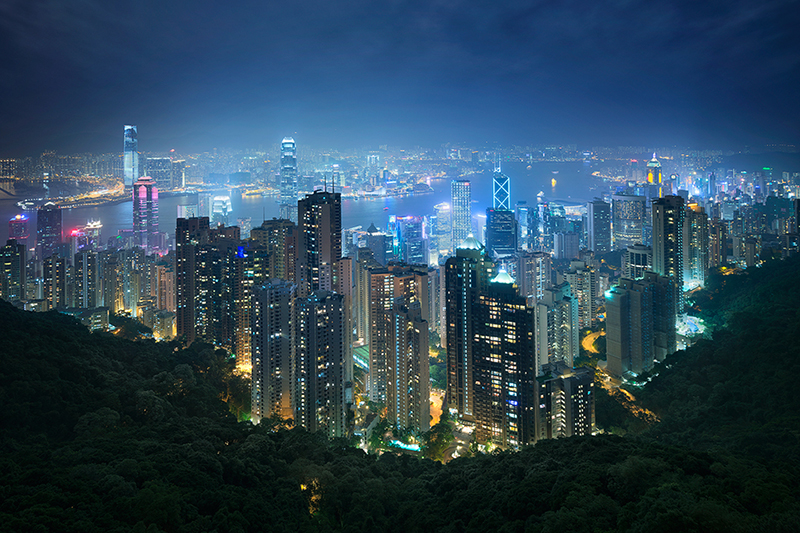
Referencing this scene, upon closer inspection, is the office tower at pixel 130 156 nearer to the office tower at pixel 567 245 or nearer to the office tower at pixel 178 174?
the office tower at pixel 178 174

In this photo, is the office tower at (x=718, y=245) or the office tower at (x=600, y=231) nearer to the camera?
the office tower at (x=718, y=245)

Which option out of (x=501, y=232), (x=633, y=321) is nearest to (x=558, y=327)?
(x=633, y=321)

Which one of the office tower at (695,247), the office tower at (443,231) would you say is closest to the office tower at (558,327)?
the office tower at (695,247)

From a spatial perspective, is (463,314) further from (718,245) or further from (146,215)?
(718,245)

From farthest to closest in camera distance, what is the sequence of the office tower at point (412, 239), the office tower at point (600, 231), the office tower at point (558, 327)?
the office tower at point (600, 231), the office tower at point (412, 239), the office tower at point (558, 327)

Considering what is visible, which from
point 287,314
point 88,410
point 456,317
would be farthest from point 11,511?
point 456,317
